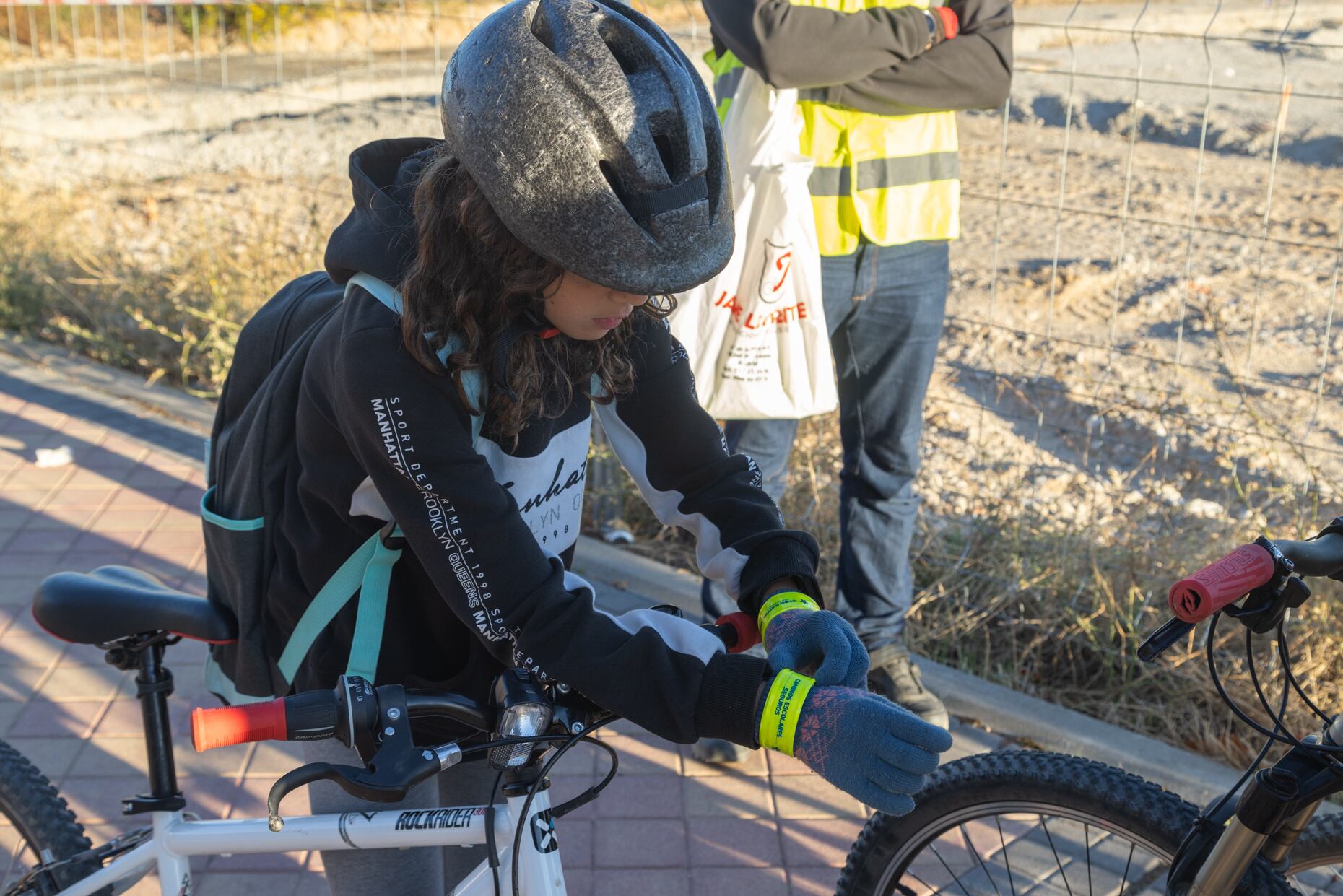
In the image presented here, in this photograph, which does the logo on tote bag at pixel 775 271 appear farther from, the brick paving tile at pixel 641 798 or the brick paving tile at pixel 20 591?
the brick paving tile at pixel 20 591

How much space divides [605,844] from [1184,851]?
5.07 ft

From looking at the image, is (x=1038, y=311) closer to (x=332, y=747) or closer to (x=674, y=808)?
(x=674, y=808)

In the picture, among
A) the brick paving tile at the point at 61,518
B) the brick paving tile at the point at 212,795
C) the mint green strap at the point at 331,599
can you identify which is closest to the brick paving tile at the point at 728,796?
the brick paving tile at the point at 212,795

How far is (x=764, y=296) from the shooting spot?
10.8ft

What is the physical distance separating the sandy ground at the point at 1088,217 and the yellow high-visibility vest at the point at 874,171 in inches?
20.8

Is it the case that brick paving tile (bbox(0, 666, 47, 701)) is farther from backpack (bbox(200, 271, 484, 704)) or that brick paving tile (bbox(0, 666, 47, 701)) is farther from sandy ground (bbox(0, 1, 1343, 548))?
sandy ground (bbox(0, 1, 1343, 548))

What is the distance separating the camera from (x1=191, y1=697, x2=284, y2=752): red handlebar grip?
1.47 m

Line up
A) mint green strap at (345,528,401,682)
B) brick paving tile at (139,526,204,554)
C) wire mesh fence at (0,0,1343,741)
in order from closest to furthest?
mint green strap at (345,528,401,682) → wire mesh fence at (0,0,1343,741) → brick paving tile at (139,526,204,554)

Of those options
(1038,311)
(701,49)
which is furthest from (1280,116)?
(701,49)

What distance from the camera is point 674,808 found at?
3.26 metres

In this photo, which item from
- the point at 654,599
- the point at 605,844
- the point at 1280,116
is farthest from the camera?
the point at 654,599

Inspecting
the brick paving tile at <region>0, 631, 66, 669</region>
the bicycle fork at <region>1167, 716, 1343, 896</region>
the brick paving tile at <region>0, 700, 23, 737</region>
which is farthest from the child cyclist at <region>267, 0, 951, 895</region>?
the brick paving tile at <region>0, 631, 66, 669</region>

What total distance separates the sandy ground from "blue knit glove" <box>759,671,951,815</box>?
2.53 metres

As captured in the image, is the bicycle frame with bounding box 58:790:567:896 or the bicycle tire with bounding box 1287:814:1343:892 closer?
the bicycle frame with bounding box 58:790:567:896
